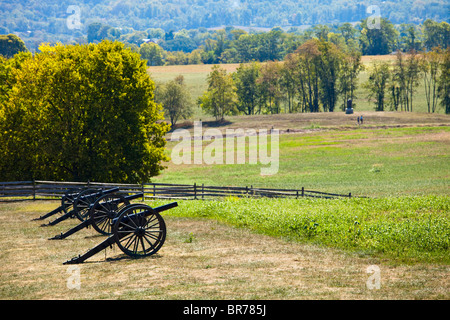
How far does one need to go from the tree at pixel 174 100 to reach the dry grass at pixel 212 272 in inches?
3123

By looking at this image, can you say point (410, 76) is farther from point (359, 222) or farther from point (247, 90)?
point (359, 222)

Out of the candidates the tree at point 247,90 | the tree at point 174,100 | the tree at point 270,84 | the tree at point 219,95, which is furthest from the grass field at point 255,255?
the tree at point 247,90

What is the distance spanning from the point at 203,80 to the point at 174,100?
51.8m

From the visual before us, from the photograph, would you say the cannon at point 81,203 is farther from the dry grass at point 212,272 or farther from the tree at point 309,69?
the tree at point 309,69

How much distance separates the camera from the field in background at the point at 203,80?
11525cm

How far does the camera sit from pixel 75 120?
119ft

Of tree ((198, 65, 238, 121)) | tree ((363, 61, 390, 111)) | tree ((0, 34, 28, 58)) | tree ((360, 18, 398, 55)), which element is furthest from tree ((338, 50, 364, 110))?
tree ((0, 34, 28, 58))

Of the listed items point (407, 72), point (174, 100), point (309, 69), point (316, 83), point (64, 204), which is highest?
point (309, 69)

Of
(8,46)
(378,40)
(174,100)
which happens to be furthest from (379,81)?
(8,46)
